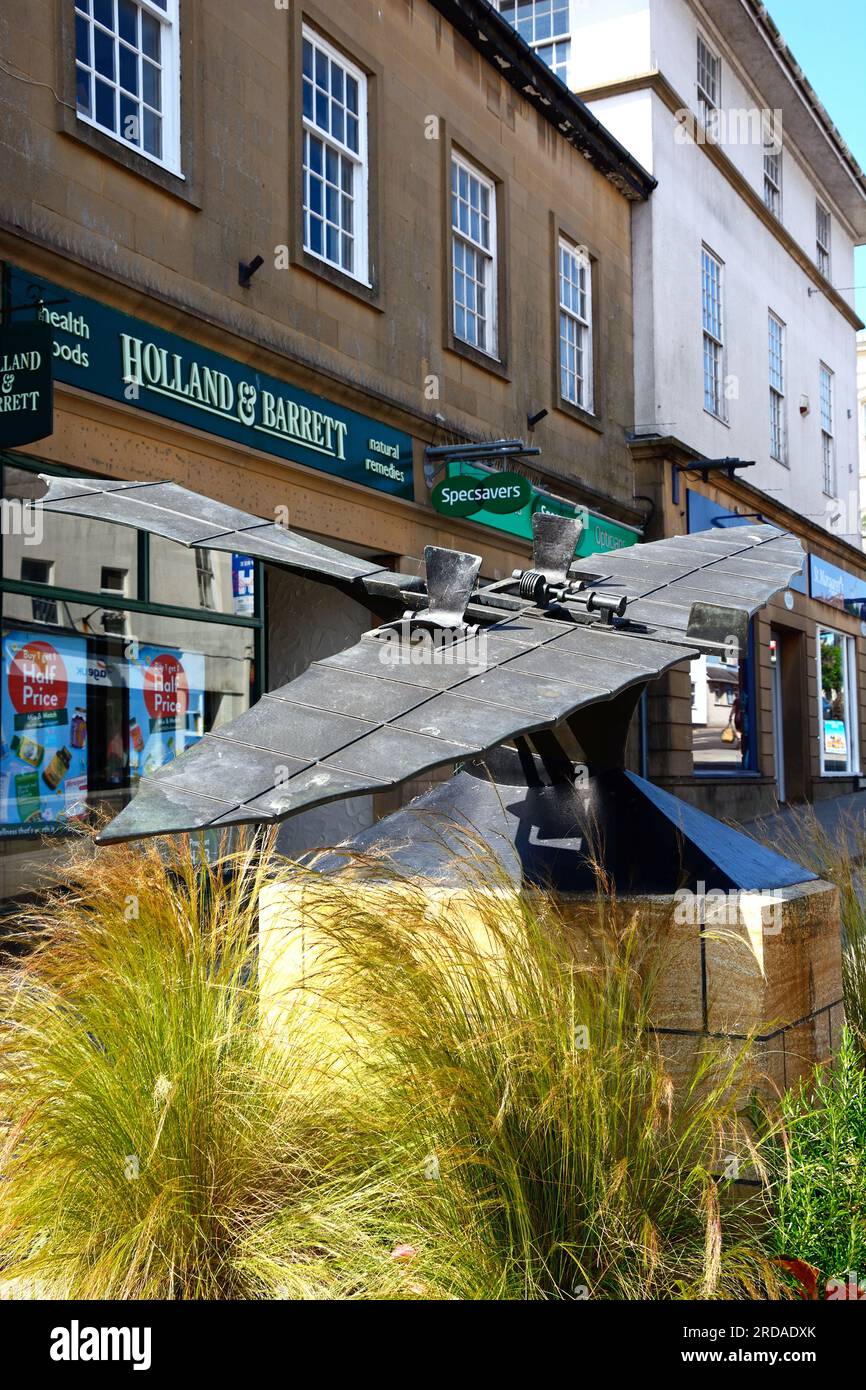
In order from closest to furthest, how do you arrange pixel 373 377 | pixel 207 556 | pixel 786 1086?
pixel 786 1086, pixel 207 556, pixel 373 377

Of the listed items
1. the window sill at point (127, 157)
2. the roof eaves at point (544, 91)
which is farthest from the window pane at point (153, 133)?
the roof eaves at point (544, 91)

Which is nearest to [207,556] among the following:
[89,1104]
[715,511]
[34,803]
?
[34,803]

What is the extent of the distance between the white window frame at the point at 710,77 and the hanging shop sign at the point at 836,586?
319 inches

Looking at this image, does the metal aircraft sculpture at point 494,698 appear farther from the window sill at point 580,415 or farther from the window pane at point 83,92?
the window sill at point 580,415

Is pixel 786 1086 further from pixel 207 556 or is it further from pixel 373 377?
pixel 373 377

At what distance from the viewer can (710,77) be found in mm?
20891

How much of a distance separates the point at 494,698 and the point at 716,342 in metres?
19.8

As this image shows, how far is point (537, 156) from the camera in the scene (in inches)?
631

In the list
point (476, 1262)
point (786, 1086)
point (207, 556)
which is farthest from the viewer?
point (207, 556)

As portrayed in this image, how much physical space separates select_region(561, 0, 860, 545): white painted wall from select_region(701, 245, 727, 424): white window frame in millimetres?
193

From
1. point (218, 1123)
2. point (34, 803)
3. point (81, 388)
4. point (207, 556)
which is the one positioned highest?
point (81, 388)

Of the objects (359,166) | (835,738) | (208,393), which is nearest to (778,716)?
(835,738)

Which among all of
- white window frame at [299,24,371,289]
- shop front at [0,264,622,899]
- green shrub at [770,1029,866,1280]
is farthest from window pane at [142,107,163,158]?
green shrub at [770,1029,866,1280]

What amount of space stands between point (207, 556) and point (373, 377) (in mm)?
2836
